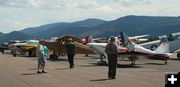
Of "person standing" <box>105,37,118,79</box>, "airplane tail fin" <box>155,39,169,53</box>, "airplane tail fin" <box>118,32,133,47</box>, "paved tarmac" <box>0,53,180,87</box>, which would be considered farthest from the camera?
"airplane tail fin" <box>155,39,169,53</box>

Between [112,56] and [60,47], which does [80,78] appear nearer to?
Result: [112,56]

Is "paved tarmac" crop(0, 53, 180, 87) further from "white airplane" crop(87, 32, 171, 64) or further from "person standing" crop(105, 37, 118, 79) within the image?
"white airplane" crop(87, 32, 171, 64)

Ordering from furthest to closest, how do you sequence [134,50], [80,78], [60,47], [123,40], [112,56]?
1. [60,47]
2. [123,40]
3. [134,50]
4. [80,78]
5. [112,56]

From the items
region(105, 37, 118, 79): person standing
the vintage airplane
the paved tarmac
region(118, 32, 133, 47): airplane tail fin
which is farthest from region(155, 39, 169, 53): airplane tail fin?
region(105, 37, 118, 79): person standing

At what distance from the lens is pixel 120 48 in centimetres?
2448

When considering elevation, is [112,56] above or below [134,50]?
below

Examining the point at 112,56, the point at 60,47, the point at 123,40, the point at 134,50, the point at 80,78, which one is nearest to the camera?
the point at 112,56

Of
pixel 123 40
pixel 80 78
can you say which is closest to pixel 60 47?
pixel 123 40

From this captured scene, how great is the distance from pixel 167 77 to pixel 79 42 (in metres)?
32.5

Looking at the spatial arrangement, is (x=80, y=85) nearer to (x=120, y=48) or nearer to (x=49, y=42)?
(x=120, y=48)

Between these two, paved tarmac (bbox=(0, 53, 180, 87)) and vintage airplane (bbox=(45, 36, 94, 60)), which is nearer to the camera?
paved tarmac (bbox=(0, 53, 180, 87))

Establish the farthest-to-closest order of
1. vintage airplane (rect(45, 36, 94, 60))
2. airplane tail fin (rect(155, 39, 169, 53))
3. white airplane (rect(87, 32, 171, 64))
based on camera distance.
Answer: vintage airplane (rect(45, 36, 94, 60)), airplane tail fin (rect(155, 39, 169, 53)), white airplane (rect(87, 32, 171, 64))

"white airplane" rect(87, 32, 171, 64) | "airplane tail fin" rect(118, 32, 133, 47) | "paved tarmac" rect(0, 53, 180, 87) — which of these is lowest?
"paved tarmac" rect(0, 53, 180, 87)

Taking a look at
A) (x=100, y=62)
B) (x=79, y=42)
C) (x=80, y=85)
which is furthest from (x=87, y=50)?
(x=80, y=85)
